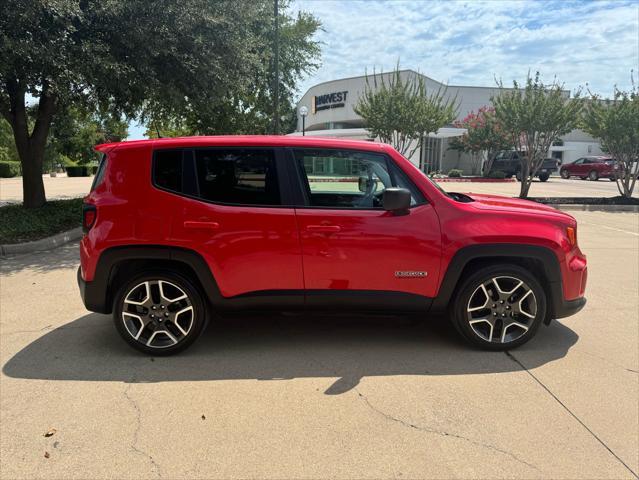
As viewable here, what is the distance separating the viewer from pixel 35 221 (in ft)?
31.5

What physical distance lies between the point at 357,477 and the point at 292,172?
2.23 m

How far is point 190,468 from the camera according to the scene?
245 cm

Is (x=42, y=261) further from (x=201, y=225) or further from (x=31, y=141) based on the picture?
(x=31, y=141)

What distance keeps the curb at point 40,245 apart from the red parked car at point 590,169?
35.8 meters

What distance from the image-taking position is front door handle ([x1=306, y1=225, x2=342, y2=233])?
11.7ft

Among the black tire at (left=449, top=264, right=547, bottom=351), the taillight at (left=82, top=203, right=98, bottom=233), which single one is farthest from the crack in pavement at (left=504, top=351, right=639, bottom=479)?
the taillight at (left=82, top=203, right=98, bottom=233)

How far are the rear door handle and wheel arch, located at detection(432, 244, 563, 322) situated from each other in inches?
72.5

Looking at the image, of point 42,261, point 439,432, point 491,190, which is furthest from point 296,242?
point 491,190

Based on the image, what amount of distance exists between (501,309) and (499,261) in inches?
15.7

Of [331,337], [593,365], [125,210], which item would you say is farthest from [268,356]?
[593,365]

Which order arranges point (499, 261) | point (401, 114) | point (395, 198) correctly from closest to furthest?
point (395, 198) < point (499, 261) < point (401, 114)

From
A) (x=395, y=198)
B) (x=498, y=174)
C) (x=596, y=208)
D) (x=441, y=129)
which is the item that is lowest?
(x=596, y=208)

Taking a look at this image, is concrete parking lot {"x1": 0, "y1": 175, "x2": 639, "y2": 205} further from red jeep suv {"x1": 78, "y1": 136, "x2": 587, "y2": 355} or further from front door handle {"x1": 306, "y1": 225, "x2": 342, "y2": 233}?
front door handle {"x1": 306, "y1": 225, "x2": 342, "y2": 233}

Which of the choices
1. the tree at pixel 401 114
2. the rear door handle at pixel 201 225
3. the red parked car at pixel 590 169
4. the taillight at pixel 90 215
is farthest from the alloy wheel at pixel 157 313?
the red parked car at pixel 590 169
